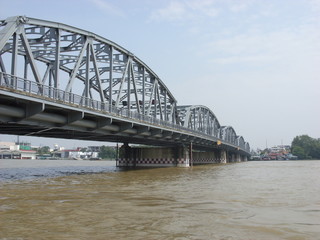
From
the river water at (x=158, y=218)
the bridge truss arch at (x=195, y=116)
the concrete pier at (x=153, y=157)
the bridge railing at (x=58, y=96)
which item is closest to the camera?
the river water at (x=158, y=218)

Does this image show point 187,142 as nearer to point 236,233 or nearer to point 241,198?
point 241,198

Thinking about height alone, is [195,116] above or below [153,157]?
above

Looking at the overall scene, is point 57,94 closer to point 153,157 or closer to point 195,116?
point 153,157

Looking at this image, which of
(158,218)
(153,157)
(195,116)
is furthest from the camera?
(195,116)

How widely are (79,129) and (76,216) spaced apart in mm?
21178

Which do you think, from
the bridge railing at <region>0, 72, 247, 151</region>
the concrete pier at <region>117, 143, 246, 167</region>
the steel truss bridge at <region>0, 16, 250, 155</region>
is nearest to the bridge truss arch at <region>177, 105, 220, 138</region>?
the concrete pier at <region>117, 143, 246, 167</region>

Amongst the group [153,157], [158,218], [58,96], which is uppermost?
[58,96]

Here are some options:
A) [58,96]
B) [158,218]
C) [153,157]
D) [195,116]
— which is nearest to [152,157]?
[153,157]

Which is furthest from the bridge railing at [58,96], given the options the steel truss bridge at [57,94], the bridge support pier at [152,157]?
the bridge support pier at [152,157]

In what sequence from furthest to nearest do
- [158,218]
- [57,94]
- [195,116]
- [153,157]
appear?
1. [195,116]
2. [153,157]
3. [57,94]
4. [158,218]

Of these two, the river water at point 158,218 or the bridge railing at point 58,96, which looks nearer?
the river water at point 158,218

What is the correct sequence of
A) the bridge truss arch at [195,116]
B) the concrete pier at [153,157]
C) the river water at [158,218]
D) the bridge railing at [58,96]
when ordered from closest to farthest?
the river water at [158,218], the bridge railing at [58,96], the concrete pier at [153,157], the bridge truss arch at [195,116]

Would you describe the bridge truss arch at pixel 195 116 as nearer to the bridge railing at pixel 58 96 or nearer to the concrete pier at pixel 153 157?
the concrete pier at pixel 153 157

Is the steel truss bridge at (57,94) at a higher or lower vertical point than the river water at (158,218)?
higher
